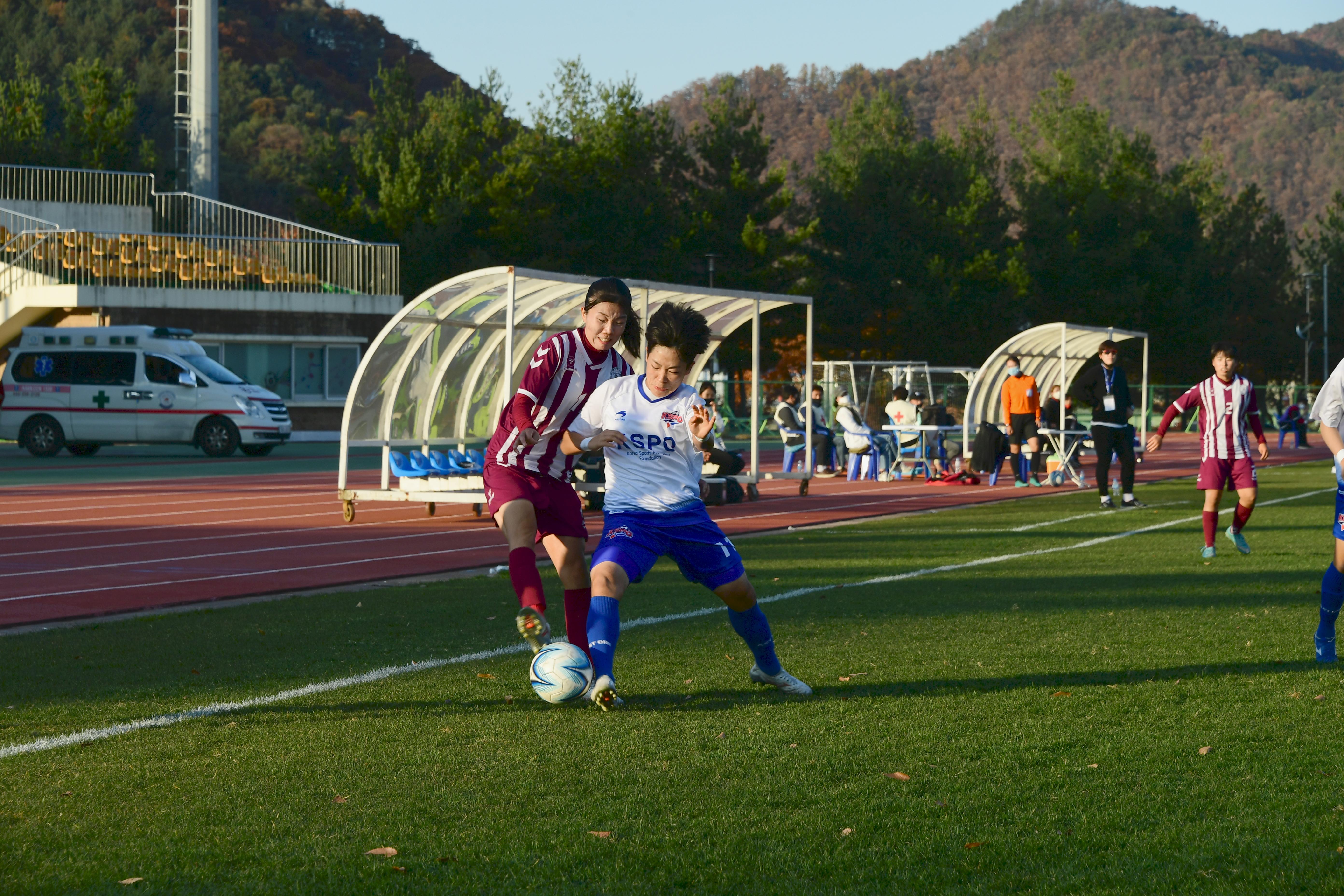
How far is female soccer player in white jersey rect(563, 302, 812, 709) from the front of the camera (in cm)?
577

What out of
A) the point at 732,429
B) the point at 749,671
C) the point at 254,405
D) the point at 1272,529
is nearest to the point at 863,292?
the point at 732,429

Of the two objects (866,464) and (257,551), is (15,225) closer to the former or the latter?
(866,464)

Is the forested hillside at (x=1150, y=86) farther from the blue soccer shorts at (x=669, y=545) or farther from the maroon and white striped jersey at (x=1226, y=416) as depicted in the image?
the blue soccer shorts at (x=669, y=545)

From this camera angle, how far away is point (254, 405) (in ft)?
96.6

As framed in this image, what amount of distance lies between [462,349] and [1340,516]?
37.3 feet

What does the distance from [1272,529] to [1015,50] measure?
161881mm

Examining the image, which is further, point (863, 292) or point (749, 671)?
point (863, 292)

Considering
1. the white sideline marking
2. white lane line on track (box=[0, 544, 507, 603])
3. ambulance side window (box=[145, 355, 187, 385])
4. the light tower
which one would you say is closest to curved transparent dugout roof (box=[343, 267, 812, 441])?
white lane line on track (box=[0, 544, 507, 603])

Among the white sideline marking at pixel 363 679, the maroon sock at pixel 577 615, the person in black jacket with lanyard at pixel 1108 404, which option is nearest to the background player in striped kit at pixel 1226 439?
the white sideline marking at pixel 363 679

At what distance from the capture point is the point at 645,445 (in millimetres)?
5824

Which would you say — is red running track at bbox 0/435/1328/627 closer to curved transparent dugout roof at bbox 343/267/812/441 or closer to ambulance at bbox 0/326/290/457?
curved transparent dugout roof at bbox 343/267/812/441

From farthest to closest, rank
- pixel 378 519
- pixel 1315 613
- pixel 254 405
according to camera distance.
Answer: pixel 254 405 → pixel 378 519 → pixel 1315 613

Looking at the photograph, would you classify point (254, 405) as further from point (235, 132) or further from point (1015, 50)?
point (1015, 50)

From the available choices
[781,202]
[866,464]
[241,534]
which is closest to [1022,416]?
[866,464]
